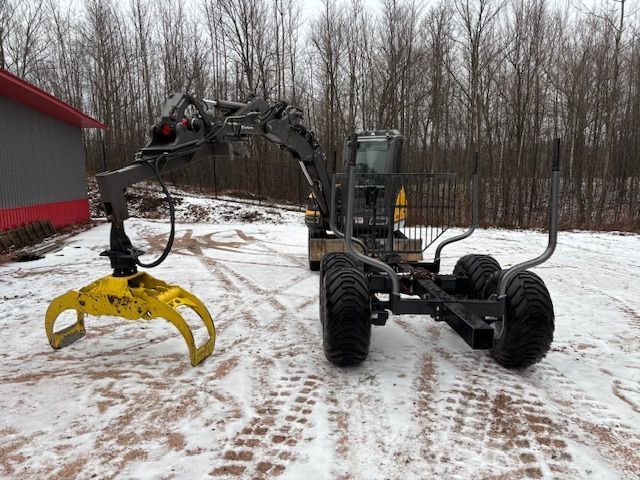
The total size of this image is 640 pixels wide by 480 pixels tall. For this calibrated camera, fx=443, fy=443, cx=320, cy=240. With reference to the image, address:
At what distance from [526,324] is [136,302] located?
3213 millimetres

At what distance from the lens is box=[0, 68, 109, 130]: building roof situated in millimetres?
9625

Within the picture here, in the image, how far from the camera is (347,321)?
3.56 meters

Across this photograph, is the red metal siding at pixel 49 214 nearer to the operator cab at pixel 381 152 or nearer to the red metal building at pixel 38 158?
the red metal building at pixel 38 158

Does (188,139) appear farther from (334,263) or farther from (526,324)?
(526,324)

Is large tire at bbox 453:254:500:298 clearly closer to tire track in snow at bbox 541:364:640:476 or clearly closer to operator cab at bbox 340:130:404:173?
tire track in snow at bbox 541:364:640:476

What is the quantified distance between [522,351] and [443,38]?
22046 mm

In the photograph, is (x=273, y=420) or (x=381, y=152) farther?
(x=381, y=152)

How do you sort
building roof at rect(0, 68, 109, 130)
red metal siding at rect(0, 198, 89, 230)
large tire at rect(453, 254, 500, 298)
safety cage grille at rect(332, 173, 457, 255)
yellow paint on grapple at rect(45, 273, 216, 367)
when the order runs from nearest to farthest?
yellow paint on grapple at rect(45, 273, 216, 367)
large tire at rect(453, 254, 500, 298)
safety cage grille at rect(332, 173, 457, 255)
building roof at rect(0, 68, 109, 130)
red metal siding at rect(0, 198, 89, 230)

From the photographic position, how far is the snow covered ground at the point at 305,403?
259cm

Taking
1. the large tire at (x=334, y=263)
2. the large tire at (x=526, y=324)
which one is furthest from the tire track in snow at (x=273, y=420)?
the large tire at (x=526, y=324)

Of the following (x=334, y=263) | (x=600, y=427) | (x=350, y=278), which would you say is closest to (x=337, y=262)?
(x=334, y=263)

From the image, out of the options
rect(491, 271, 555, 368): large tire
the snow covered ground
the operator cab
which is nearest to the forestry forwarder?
rect(491, 271, 555, 368): large tire

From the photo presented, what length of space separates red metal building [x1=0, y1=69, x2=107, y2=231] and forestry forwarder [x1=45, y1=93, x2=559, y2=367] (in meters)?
7.15

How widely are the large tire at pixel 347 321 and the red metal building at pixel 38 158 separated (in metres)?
9.21
